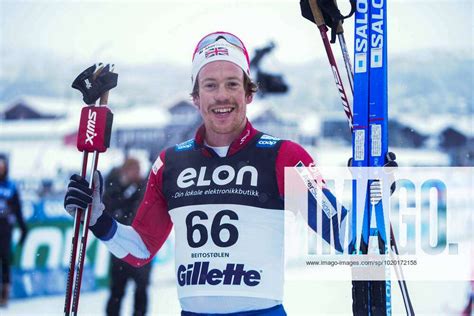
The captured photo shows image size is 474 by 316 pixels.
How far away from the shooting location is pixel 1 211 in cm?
718

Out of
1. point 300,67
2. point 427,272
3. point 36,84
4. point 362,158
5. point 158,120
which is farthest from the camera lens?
point 36,84

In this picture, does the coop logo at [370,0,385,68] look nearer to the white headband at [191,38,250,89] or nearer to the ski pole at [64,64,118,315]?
the white headband at [191,38,250,89]

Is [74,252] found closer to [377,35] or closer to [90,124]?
[90,124]

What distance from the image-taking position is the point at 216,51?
8.31 ft

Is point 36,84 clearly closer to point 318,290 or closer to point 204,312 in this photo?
point 318,290

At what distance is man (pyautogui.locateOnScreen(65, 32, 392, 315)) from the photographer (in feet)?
7.90

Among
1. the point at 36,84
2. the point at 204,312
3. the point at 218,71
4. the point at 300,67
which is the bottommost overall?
the point at 204,312

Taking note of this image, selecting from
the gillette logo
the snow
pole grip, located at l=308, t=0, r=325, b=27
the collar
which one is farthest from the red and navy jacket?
the snow

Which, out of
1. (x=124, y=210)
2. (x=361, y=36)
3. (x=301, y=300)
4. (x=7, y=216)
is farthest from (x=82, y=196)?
(x=7, y=216)

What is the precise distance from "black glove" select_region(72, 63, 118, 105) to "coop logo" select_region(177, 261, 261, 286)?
0.84 m

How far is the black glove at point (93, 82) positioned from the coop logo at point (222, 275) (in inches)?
33.2

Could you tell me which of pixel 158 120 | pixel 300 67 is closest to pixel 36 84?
pixel 158 120

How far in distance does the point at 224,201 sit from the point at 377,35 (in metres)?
0.89

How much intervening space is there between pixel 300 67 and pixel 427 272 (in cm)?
362
